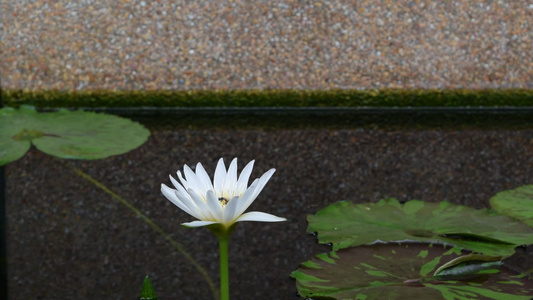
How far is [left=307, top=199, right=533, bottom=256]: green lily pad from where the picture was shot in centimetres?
108

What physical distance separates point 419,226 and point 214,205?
1.86 ft

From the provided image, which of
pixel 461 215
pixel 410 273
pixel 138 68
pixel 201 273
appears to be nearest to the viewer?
pixel 410 273

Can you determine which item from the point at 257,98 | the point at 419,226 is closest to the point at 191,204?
the point at 419,226

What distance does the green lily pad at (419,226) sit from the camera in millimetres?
1083

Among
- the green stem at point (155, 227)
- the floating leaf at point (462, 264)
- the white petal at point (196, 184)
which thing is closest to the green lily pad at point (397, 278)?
the floating leaf at point (462, 264)

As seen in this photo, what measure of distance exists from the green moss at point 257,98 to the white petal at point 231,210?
175cm

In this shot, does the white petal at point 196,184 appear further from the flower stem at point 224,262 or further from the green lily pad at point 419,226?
the green lily pad at point 419,226

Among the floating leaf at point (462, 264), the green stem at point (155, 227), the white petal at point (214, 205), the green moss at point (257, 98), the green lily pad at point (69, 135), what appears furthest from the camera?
the green moss at point (257, 98)

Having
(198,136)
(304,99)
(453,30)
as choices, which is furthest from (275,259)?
(453,30)

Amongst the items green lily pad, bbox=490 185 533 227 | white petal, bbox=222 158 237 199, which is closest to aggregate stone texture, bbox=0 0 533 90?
green lily pad, bbox=490 185 533 227

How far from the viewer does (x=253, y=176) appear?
5.00ft

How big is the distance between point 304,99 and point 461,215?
130 cm

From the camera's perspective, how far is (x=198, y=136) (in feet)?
A: 6.35

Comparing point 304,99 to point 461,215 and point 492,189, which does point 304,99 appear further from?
point 461,215
